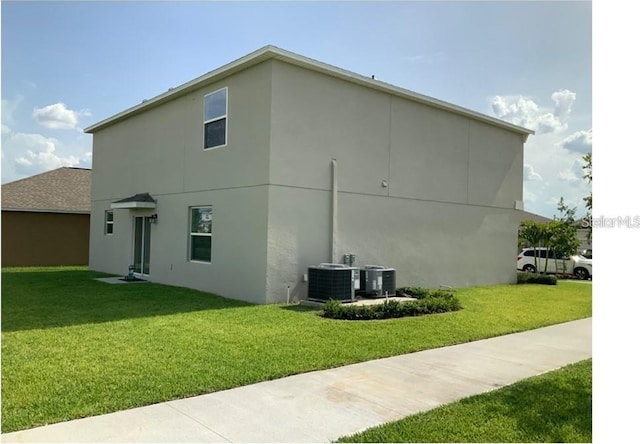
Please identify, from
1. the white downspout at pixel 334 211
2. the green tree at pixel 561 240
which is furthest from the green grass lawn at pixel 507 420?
the green tree at pixel 561 240

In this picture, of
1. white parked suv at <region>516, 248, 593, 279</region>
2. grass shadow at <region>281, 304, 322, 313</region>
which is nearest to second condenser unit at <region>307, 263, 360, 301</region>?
grass shadow at <region>281, 304, 322, 313</region>

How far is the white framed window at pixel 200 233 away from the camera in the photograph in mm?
12906

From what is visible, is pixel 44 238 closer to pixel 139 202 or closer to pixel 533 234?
pixel 139 202

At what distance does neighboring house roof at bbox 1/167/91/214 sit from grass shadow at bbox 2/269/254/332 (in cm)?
737

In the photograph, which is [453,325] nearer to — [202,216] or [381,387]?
[381,387]

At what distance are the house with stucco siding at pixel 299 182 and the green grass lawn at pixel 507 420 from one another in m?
6.73

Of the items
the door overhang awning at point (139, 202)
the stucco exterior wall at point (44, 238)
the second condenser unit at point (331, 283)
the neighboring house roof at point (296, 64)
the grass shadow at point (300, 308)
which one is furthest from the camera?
the stucco exterior wall at point (44, 238)

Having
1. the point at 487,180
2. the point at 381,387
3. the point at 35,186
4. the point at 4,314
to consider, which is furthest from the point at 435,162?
the point at 35,186

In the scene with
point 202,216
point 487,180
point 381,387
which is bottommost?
point 381,387

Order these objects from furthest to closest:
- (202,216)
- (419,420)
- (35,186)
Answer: (35,186) < (202,216) < (419,420)

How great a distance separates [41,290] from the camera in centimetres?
1255

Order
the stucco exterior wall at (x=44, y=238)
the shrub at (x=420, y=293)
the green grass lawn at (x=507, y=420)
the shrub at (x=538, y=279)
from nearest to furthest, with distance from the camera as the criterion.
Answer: the green grass lawn at (x=507, y=420)
the shrub at (x=420, y=293)
the shrub at (x=538, y=279)
the stucco exterior wall at (x=44, y=238)

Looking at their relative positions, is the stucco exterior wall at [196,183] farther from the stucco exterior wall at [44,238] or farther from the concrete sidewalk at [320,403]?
the concrete sidewalk at [320,403]

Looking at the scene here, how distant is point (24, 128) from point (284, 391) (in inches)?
430
